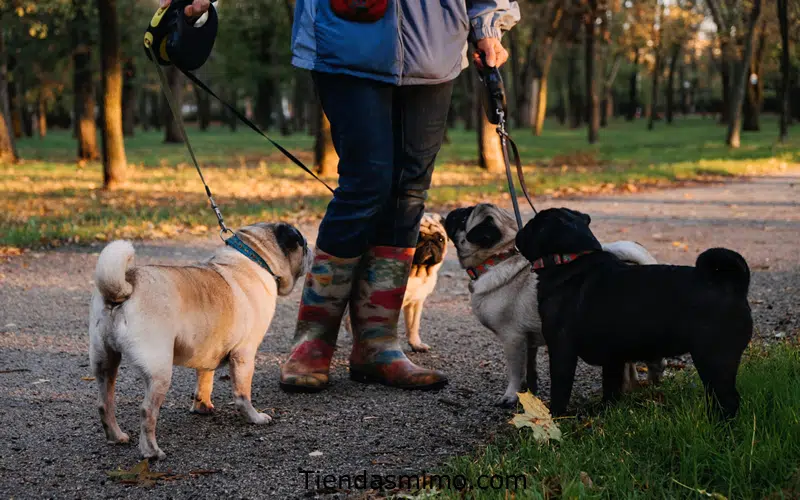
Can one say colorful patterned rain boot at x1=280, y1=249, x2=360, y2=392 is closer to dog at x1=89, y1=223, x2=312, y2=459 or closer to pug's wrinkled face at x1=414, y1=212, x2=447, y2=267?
dog at x1=89, y1=223, x2=312, y2=459

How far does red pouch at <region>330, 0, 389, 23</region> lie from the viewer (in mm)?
4398

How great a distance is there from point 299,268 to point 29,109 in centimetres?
5595

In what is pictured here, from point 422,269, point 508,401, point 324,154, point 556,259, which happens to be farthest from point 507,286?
point 324,154

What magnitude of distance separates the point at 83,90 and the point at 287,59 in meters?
27.1

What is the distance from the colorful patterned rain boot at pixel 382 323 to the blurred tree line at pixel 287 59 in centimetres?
699

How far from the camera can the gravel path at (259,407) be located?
360 centimetres

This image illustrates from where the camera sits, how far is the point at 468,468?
3314mm

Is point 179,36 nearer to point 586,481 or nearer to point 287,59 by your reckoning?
point 586,481

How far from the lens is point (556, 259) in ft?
13.2

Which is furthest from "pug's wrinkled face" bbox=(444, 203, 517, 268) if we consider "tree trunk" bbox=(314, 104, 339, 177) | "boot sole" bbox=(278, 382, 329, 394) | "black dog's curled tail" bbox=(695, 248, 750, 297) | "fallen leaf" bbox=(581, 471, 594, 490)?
"tree trunk" bbox=(314, 104, 339, 177)

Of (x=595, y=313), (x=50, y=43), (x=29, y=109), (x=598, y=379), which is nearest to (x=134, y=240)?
(x=598, y=379)

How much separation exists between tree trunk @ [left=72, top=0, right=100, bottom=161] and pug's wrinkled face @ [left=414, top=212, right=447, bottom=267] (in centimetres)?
2297

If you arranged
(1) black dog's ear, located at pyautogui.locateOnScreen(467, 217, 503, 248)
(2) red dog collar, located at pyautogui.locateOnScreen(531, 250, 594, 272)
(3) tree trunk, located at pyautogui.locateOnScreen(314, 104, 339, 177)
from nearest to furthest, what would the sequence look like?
(2) red dog collar, located at pyautogui.locateOnScreen(531, 250, 594, 272) < (1) black dog's ear, located at pyautogui.locateOnScreen(467, 217, 503, 248) < (3) tree trunk, located at pyautogui.locateOnScreen(314, 104, 339, 177)

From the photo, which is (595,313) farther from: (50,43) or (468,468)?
(50,43)
